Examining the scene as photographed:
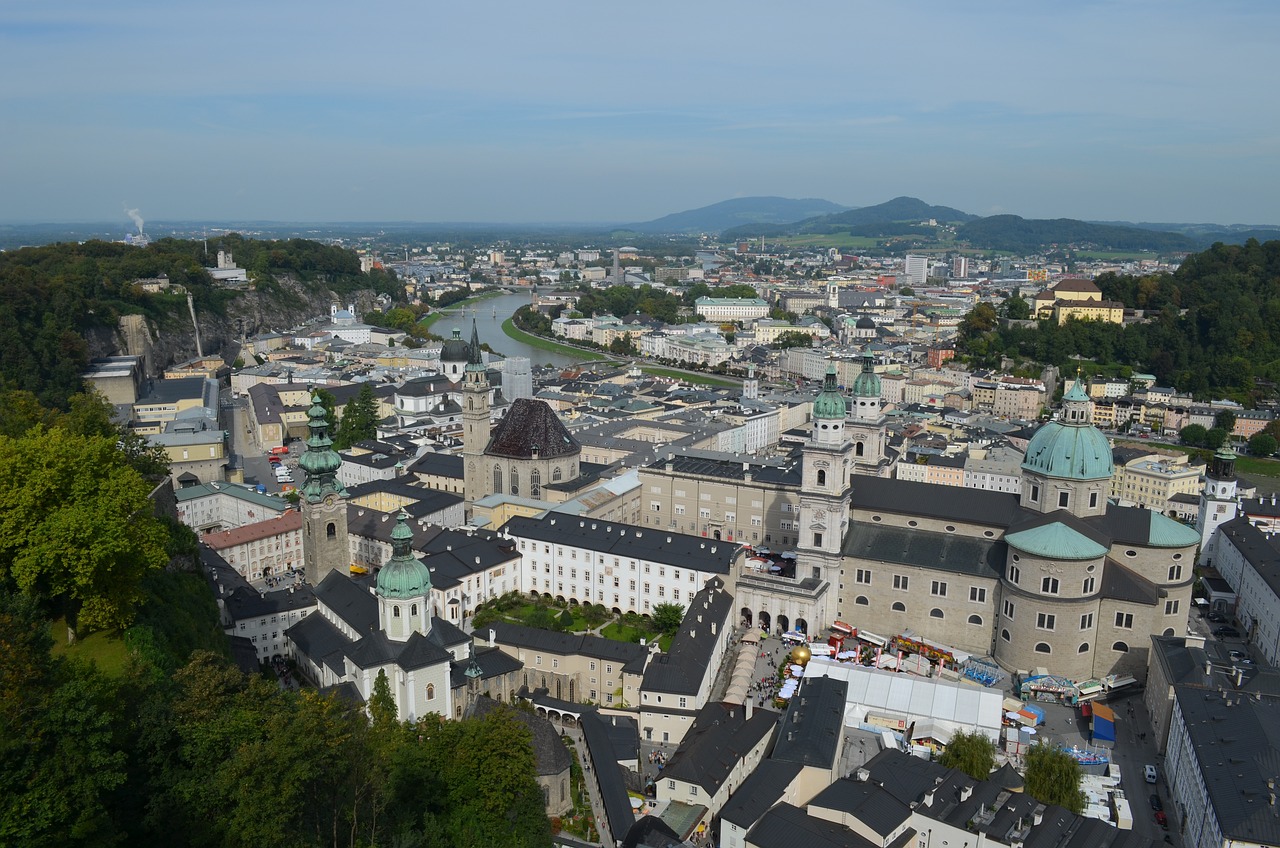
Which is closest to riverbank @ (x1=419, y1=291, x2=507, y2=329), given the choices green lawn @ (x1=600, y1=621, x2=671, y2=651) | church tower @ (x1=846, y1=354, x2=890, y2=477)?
church tower @ (x1=846, y1=354, x2=890, y2=477)

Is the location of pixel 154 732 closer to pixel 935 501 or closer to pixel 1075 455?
pixel 935 501

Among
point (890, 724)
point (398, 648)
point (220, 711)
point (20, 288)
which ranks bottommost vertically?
point (890, 724)

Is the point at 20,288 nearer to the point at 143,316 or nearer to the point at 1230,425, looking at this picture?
the point at 143,316

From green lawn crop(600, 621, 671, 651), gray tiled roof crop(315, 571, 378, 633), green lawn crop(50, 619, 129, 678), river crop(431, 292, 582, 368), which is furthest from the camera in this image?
river crop(431, 292, 582, 368)

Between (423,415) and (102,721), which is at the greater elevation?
(102,721)

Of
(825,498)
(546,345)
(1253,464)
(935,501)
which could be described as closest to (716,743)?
(825,498)

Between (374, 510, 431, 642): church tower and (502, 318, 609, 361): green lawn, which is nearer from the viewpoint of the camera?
A: (374, 510, 431, 642): church tower

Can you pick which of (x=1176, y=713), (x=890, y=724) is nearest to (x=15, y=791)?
(x=890, y=724)

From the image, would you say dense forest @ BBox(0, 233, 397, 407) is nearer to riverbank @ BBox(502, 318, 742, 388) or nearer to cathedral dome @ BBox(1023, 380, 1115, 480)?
riverbank @ BBox(502, 318, 742, 388)
